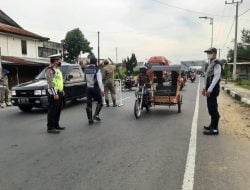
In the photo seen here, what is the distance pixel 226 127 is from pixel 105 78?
675 cm

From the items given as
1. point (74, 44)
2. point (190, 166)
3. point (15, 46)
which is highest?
point (74, 44)

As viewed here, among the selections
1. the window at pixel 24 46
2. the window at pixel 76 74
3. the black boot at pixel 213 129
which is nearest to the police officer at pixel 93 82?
the black boot at pixel 213 129

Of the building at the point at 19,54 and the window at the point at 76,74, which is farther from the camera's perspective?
the building at the point at 19,54

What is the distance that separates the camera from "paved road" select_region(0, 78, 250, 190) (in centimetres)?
489

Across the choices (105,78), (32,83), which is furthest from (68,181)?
(105,78)

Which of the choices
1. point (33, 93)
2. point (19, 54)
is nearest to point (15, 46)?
point (19, 54)

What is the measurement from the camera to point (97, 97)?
33.7 feet

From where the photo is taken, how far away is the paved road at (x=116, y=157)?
4.89m

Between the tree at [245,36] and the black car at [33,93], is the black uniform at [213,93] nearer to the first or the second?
the black car at [33,93]

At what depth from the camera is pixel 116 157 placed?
6.20m

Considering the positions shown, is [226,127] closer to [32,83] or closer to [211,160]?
[211,160]

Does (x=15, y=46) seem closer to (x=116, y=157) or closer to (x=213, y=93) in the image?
(x=213, y=93)

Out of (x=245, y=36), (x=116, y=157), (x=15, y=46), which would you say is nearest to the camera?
(x=116, y=157)

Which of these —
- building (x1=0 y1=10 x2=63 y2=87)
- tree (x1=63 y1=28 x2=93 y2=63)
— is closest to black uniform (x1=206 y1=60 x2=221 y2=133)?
building (x1=0 y1=10 x2=63 y2=87)
